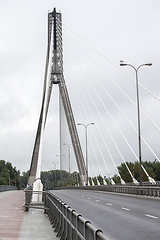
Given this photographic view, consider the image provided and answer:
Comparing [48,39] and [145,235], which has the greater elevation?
[48,39]

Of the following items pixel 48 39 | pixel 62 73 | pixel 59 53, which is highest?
pixel 48 39

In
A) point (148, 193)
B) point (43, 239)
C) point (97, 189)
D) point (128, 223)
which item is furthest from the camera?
point (97, 189)

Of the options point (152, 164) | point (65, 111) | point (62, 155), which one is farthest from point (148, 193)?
point (152, 164)

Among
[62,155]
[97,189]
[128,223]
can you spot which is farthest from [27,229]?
[62,155]

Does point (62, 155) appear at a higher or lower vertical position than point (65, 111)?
lower

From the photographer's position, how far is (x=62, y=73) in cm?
5384

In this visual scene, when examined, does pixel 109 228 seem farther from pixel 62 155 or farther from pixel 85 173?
pixel 62 155

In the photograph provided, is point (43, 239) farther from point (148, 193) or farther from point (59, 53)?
point (59, 53)

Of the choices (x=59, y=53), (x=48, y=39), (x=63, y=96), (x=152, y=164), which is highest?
(x=48, y=39)

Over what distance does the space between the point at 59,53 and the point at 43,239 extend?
4810 centimetres

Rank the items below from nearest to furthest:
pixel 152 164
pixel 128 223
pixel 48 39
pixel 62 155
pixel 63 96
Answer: pixel 128 223, pixel 63 96, pixel 48 39, pixel 62 155, pixel 152 164

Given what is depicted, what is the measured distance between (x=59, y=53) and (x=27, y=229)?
4626 cm

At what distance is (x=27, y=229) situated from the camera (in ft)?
38.1

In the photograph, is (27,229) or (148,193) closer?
(27,229)
